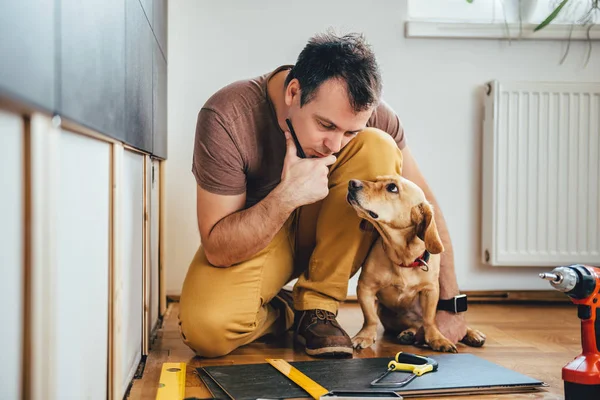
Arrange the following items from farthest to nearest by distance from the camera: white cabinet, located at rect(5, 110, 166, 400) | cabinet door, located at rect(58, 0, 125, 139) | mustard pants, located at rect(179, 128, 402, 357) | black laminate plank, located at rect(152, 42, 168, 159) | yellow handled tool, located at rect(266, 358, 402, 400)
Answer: black laminate plank, located at rect(152, 42, 168, 159) → mustard pants, located at rect(179, 128, 402, 357) → yellow handled tool, located at rect(266, 358, 402, 400) → cabinet door, located at rect(58, 0, 125, 139) → white cabinet, located at rect(5, 110, 166, 400)

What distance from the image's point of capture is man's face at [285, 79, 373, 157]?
62.6 inches

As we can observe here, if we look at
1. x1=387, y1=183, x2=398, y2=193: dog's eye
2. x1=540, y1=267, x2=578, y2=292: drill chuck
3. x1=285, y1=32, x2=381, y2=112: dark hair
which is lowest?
x1=540, y1=267, x2=578, y2=292: drill chuck

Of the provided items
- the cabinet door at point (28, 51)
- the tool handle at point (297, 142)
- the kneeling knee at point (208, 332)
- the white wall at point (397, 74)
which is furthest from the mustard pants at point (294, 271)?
the cabinet door at point (28, 51)

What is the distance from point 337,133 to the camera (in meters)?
1.63

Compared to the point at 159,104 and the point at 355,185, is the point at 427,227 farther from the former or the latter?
the point at 159,104

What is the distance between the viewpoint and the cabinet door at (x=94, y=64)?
32.5 inches

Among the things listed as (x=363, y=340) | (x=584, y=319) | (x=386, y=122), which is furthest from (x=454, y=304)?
(x=584, y=319)

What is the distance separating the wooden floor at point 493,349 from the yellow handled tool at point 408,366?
0.50 ft

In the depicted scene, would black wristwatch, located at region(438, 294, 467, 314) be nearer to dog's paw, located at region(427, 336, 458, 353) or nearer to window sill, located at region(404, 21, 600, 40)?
dog's paw, located at region(427, 336, 458, 353)

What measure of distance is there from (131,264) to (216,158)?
0.34 meters

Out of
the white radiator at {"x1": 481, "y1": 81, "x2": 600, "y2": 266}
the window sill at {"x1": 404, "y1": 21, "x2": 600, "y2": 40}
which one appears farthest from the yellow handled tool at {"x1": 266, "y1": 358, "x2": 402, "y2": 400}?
the window sill at {"x1": 404, "y1": 21, "x2": 600, "y2": 40}

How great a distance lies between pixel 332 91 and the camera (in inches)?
62.7

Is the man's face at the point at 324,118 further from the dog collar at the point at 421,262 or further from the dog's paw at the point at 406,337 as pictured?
the dog's paw at the point at 406,337

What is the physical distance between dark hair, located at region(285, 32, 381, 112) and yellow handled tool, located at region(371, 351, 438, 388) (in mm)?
589
